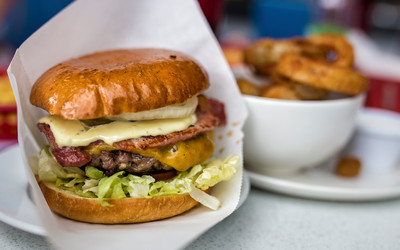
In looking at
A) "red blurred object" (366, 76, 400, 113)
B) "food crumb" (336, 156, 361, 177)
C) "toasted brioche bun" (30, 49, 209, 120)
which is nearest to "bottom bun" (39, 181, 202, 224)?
"toasted brioche bun" (30, 49, 209, 120)

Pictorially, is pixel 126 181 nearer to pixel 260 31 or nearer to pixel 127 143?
pixel 127 143

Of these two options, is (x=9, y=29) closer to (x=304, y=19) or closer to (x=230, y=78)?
(x=304, y=19)

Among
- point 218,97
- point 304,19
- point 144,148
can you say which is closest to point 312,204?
point 218,97

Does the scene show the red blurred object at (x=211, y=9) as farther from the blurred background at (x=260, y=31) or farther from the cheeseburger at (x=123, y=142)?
the cheeseburger at (x=123, y=142)

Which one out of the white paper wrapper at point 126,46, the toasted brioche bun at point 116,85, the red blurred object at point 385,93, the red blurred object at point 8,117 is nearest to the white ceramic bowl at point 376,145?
the white paper wrapper at point 126,46

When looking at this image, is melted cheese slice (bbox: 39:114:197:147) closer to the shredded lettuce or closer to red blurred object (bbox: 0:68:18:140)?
the shredded lettuce
